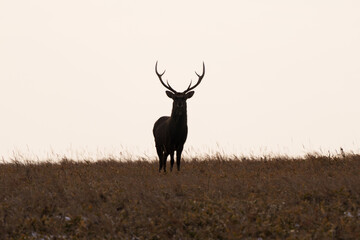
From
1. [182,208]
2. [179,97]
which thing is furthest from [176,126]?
[182,208]

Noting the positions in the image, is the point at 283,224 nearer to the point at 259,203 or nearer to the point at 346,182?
the point at 259,203

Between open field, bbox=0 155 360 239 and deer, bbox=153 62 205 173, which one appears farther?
deer, bbox=153 62 205 173

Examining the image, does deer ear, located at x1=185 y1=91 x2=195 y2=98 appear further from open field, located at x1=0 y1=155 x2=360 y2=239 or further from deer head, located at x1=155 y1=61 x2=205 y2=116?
open field, located at x1=0 y1=155 x2=360 y2=239

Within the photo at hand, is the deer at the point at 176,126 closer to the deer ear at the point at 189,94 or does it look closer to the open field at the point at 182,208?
the deer ear at the point at 189,94

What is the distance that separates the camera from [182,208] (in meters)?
8.34

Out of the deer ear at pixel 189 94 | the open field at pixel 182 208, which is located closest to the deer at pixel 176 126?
the deer ear at pixel 189 94

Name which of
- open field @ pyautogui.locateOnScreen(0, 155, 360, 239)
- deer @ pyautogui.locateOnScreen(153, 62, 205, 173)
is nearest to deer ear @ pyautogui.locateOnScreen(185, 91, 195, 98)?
deer @ pyautogui.locateOnScreen(153, 62, 205, 173)

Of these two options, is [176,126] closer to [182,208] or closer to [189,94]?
[189,94]

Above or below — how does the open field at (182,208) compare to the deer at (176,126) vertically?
below

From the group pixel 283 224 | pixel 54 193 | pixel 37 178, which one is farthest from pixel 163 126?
pixel 283 224

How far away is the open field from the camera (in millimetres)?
7496

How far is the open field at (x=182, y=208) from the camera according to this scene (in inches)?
295

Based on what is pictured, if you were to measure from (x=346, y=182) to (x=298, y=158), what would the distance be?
5631mm

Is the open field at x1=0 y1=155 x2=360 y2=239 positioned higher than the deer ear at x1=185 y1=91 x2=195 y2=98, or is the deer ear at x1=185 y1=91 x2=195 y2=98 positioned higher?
the deer ear at x1=185 y1=91 x2=195 y2=98
